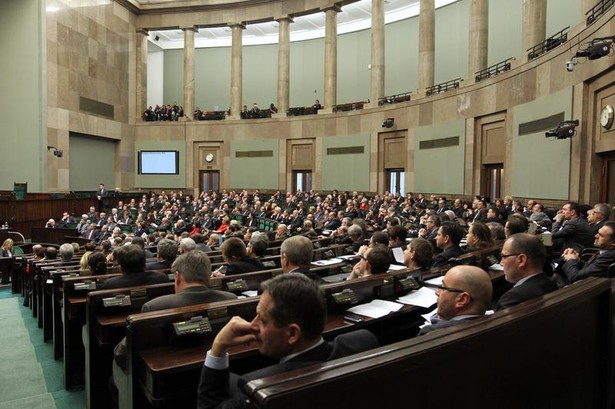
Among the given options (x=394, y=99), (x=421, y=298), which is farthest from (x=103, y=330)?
(x=394, y=99)

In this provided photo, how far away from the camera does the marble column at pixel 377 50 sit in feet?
62.8

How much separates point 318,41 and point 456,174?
1460 centimetres

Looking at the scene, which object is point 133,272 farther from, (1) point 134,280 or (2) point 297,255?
(2) point 297,255

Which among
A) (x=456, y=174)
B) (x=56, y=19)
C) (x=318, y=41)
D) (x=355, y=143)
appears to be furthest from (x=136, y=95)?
(x=456, y=174)

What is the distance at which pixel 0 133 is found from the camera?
63.2 feet

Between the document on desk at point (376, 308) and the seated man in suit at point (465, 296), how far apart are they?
2.19 ft

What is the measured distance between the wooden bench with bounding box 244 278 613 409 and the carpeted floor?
3326mm

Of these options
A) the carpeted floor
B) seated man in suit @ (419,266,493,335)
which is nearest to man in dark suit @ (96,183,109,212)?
the carpeted floor

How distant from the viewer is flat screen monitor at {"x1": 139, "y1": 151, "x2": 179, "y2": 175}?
2453 cm

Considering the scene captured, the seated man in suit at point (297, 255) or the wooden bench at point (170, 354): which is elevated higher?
the seated man in suit at point (297, 255)

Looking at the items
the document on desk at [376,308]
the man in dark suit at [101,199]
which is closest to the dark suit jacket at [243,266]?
the document on desk at [376,308]

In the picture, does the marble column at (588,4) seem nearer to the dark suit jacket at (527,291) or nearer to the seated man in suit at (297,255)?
the dark suit jacket at (527,291)

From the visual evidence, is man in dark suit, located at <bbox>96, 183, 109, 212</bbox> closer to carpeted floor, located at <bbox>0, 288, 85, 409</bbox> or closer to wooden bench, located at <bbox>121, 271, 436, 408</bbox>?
carpeted floor, located at <bbox>0, 288, 85, 409</bbox>

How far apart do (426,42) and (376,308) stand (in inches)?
642
